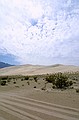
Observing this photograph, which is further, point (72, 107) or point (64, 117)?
point (72, 107)

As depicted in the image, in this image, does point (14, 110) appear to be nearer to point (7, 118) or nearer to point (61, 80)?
point (7, 118)

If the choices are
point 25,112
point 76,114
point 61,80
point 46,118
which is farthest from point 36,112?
point 61,80

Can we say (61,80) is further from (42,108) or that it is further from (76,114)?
(76,114)

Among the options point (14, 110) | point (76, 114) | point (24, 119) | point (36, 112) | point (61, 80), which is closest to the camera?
point (24, 119)

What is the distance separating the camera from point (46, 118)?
7.70 meters

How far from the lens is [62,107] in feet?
31.0

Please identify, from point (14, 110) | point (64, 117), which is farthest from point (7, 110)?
point (64, 117)

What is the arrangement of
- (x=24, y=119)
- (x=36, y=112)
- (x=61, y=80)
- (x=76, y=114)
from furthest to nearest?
(x=61, y=80) < (x=36, y=112) < (x=76, y=114) < (x=24, y=119)

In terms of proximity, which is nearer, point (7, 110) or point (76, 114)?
point (76, 114)

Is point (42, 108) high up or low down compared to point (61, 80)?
down

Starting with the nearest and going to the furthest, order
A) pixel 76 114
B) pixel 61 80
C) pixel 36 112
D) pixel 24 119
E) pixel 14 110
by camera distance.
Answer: pixel 24 119, pixel 76 114, pixel 36 112, pixel 14 110, pixel 61 80

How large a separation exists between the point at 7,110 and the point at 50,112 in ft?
6.51

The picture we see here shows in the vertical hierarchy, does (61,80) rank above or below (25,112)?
above

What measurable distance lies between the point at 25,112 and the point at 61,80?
10.8 metres
